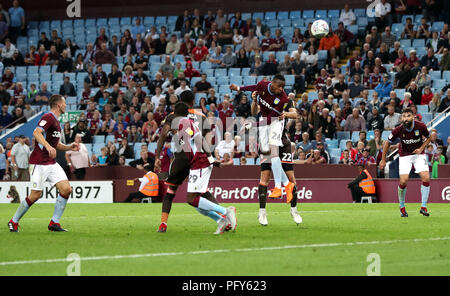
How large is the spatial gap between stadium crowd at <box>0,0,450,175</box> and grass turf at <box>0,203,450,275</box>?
11.0 m

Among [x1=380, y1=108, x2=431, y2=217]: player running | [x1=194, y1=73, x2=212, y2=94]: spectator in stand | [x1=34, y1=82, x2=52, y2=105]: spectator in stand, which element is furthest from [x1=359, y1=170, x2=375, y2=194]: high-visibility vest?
[x1=34, y1=82, x2=52, y2=105]: spectator in stand

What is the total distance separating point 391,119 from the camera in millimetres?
26984

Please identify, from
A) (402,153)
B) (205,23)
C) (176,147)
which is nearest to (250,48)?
(205,23)

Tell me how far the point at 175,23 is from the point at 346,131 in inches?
514

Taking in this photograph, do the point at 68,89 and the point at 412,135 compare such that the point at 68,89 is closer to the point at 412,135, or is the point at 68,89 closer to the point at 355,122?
the point at 355,122

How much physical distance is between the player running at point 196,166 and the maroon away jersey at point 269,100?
238 cm

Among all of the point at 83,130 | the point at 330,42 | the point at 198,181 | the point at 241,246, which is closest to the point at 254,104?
the point at 198,181

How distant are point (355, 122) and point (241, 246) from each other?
57.2ft

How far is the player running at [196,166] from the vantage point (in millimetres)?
12766

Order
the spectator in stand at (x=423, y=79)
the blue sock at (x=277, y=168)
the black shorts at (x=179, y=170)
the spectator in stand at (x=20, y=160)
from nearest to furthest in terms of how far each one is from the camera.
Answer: the black shorts at (x=179, y=170) < the blue sock at (x=277, y=168) < the spectator in stand at (x=423, y=79) < the spectator in stand at (x=20, y=160)

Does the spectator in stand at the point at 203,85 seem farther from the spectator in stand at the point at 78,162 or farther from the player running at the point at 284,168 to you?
the player running at the point at 284,168

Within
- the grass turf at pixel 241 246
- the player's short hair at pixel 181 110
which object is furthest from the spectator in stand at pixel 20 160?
the player's short hair at pixel 181 110

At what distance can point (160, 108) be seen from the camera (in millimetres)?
30906
